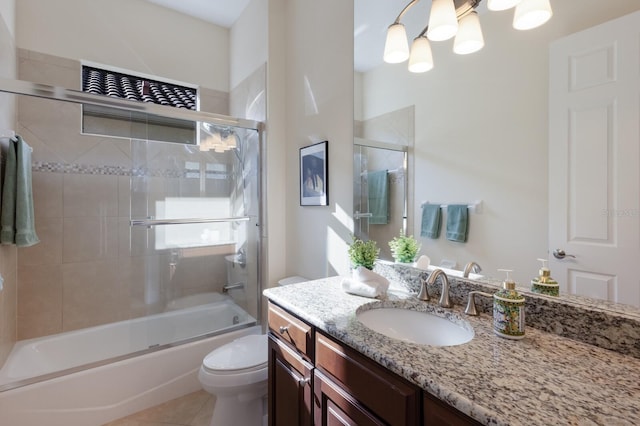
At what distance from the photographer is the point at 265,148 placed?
A: 2.40 meters

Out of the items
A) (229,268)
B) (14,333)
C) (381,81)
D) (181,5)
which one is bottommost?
(14,333)

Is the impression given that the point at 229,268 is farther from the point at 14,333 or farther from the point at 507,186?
the point at 507,186

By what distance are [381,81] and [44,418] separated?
2.70m

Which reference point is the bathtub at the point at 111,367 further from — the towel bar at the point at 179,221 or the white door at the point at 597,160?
A: the white door at the point at 597,160

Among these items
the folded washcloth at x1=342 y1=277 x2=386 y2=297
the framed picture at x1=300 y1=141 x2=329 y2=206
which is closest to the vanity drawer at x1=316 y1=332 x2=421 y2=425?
the folded washcloth at x1=342 y1=277 x2=386 y2=297

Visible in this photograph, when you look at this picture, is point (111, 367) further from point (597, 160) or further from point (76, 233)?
point (597, 160)

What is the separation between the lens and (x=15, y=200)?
1.84 meters

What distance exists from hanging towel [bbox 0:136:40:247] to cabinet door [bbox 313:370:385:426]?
2053mm

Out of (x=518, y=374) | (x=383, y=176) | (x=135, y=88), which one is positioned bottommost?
(x=518, y=374)

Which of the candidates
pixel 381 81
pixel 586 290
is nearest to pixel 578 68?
pixel 586 290

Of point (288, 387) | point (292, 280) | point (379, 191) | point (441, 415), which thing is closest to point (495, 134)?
point (379, 191)

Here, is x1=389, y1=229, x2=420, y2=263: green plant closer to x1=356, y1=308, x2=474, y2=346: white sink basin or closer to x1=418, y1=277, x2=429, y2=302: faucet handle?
x1=418, y1=277, x2=429, y2=302: faucet handle

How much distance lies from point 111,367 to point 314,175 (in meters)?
1.82

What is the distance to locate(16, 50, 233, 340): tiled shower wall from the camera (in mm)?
2256
